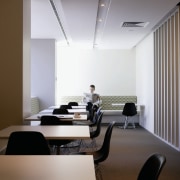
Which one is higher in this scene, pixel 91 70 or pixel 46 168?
pixel 91 70

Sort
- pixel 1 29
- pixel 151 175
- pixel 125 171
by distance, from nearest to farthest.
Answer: pixel 151 175, pixel 125 171, pixel 1 29

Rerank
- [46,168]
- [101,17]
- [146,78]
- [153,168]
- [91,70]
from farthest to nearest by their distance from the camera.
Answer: [91,70], [146,78], [101,17], [46,168], [153,168]

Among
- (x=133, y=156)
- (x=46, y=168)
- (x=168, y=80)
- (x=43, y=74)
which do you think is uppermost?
(x=43, y=74)

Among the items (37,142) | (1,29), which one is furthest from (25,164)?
(1,29)

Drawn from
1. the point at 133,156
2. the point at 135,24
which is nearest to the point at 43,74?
the point at 135,24

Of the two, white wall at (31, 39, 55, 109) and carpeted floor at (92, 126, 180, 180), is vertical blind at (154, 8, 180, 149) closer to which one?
carpeted floor at (92, 126, 180, 180)

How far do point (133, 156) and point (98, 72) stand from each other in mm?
6965

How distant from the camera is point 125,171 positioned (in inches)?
192

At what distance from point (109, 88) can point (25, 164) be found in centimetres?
1062

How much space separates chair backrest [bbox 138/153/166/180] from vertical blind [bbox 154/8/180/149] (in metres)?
4.92

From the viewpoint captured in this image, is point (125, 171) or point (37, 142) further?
point (125, 171)

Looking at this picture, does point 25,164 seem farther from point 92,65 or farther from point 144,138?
point 92,65

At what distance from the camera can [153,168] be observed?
1.81 meters

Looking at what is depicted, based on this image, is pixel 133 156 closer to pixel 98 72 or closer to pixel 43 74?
pixel 43 74
